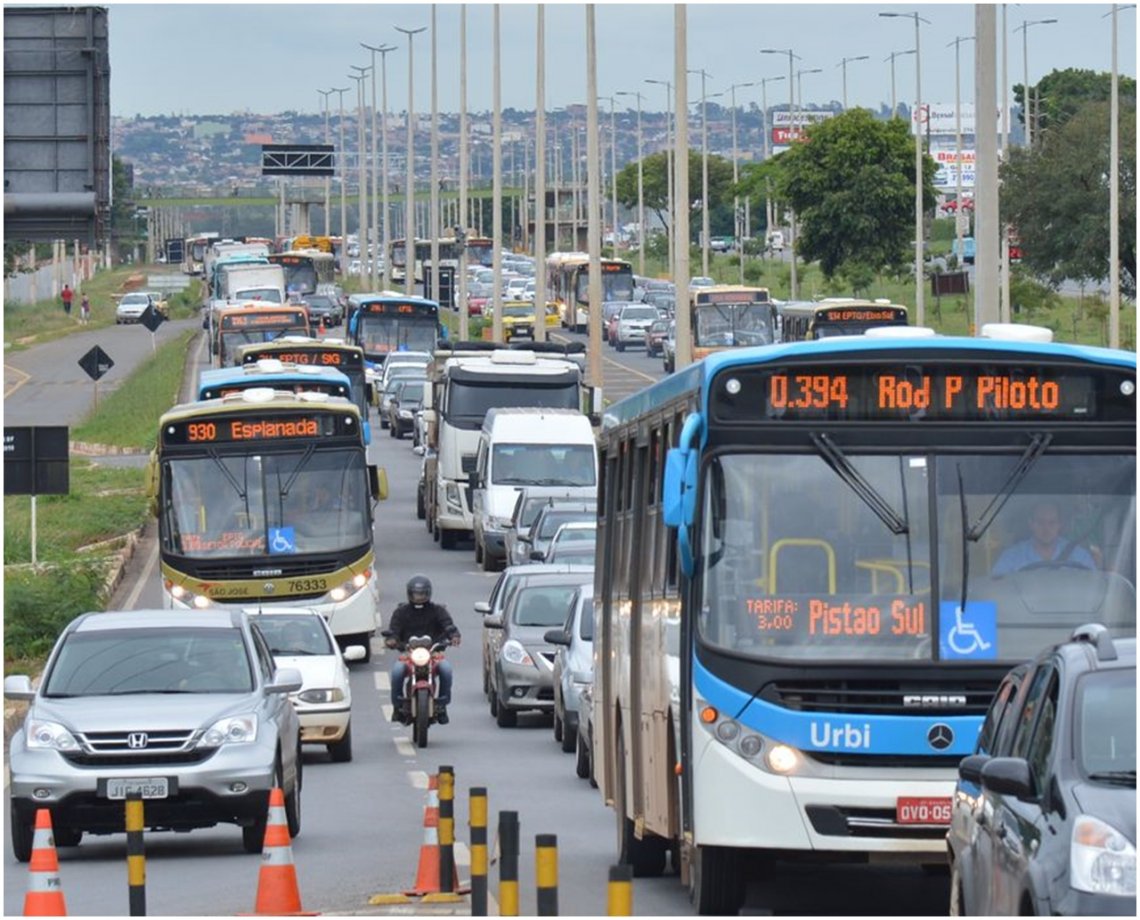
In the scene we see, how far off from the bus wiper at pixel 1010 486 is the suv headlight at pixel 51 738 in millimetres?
6658

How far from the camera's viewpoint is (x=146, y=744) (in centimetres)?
1753

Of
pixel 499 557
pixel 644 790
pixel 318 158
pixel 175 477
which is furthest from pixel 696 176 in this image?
pixel 644 790

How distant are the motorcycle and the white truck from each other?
2113 cm

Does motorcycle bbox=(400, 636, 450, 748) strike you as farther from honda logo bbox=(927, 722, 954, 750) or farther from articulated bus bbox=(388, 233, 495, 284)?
articulated bus bbox=(388, 233, 495, 284)

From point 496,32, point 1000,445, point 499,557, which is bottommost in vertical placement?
point 499,557

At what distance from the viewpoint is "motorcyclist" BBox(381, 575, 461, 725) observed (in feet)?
85.1

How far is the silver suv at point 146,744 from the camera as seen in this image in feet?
57.2

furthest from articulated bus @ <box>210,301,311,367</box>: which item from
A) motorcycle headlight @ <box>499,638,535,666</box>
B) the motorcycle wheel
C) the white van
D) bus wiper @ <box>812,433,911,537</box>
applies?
bus wiper @ <box>812,433,911,537</box>

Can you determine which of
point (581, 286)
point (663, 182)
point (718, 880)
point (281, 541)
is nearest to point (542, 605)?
point (281, 541)

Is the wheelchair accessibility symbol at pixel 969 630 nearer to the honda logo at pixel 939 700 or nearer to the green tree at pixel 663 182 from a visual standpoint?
the honda logo at pixel 939 700

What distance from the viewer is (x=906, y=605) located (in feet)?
43.1

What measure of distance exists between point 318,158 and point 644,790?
181406 millimetres

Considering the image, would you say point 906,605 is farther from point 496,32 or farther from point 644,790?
point 496,32

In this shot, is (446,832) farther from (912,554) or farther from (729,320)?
(729,320)
